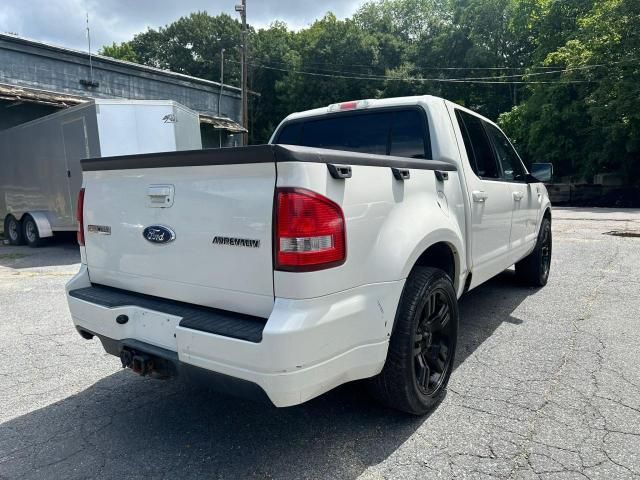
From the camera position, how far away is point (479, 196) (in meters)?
3.64

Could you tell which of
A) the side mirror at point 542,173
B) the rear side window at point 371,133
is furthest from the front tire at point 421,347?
the side mirror at point 542,173

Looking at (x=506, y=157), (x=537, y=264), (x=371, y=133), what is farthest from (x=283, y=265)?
(x=537, y=264)

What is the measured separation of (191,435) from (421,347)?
1.45m

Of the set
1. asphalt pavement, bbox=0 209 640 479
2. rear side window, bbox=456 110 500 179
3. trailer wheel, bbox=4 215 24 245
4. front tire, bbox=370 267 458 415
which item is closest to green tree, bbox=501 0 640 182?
asphalt pavement, bbox=0 209 640 479

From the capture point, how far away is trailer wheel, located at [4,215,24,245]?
1145 cm

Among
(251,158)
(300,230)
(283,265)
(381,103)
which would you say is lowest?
(283,265)

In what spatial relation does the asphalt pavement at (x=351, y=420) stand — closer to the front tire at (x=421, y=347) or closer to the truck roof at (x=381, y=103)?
the front tire at (x=421, y=347)

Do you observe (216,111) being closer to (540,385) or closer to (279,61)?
(540,385)

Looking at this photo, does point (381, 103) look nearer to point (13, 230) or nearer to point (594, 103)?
point (13, 230)

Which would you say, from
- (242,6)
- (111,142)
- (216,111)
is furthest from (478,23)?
(111,142)

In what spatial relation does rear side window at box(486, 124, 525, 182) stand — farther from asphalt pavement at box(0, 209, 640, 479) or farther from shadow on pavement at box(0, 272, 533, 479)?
shadow on pavement at box(0, 272, 533, 479)

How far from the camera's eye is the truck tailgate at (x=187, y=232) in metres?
2.17

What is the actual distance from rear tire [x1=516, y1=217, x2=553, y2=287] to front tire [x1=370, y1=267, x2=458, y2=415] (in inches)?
123

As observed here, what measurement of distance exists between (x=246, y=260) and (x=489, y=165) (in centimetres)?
279
